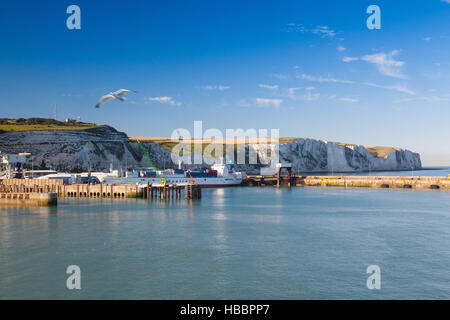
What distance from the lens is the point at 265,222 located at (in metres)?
38.4

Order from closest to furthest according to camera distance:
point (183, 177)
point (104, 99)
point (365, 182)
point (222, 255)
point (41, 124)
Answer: point (222, 255) < point (104, 99) < point (183, 177) < point (365, 182) < point (41, 124)

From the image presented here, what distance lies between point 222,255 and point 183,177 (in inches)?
2691

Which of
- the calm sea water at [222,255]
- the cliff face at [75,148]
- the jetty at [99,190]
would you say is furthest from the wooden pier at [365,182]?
the calm sea water at [222,255]

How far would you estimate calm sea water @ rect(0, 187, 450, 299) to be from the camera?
1817 centimetres

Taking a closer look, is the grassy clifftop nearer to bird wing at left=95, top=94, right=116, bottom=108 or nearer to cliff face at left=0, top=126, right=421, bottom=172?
cliff face at left=0, top=126, right=421, bottom=172

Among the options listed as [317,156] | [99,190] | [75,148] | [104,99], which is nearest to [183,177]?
[99,190]

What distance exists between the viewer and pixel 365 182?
310 feet

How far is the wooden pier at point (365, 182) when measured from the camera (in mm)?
84562

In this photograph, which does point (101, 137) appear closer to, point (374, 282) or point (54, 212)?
point (54, 212)

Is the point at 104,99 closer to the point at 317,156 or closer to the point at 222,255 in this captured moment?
the point at 222,255

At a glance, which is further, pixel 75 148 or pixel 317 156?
pixel 317 156

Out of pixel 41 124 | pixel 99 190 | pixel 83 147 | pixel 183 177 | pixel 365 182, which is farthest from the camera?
pixel 41 124
